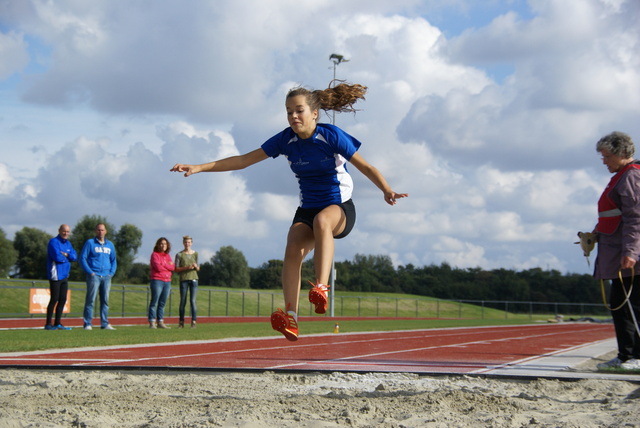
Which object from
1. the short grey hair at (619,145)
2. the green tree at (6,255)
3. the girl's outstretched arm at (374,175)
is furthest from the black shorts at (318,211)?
the green tree at (6,255)

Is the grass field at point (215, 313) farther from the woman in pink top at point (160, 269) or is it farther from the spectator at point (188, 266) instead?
the spectator at point (188, 266)

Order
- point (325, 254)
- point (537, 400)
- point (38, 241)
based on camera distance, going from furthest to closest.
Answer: point (38, 241)
point (325, 254)
point (537, 400)

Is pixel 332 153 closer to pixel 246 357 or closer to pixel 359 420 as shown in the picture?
pixel 359 420

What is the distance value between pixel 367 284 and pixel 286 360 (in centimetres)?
7754

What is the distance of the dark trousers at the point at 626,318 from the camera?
6965mm

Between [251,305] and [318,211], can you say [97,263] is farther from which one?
[251,305]

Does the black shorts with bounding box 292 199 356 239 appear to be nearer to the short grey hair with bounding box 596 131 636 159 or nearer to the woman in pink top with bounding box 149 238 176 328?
the short grey hair with bounding box 596 131 636 159

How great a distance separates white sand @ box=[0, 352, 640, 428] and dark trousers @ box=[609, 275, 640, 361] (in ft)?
6.17

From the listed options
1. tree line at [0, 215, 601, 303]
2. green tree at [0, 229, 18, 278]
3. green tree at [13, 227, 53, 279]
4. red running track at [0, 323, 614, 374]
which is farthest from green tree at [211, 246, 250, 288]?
red running track at [0, 323, 614, 374]

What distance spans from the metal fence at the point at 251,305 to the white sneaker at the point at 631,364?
1687 cm

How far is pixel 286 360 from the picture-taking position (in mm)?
7816

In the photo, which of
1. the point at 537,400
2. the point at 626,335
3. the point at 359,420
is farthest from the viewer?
the point at 626,335

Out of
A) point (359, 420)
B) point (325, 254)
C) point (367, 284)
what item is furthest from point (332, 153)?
point (367, 284)

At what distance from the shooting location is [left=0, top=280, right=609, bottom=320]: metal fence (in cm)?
2384
